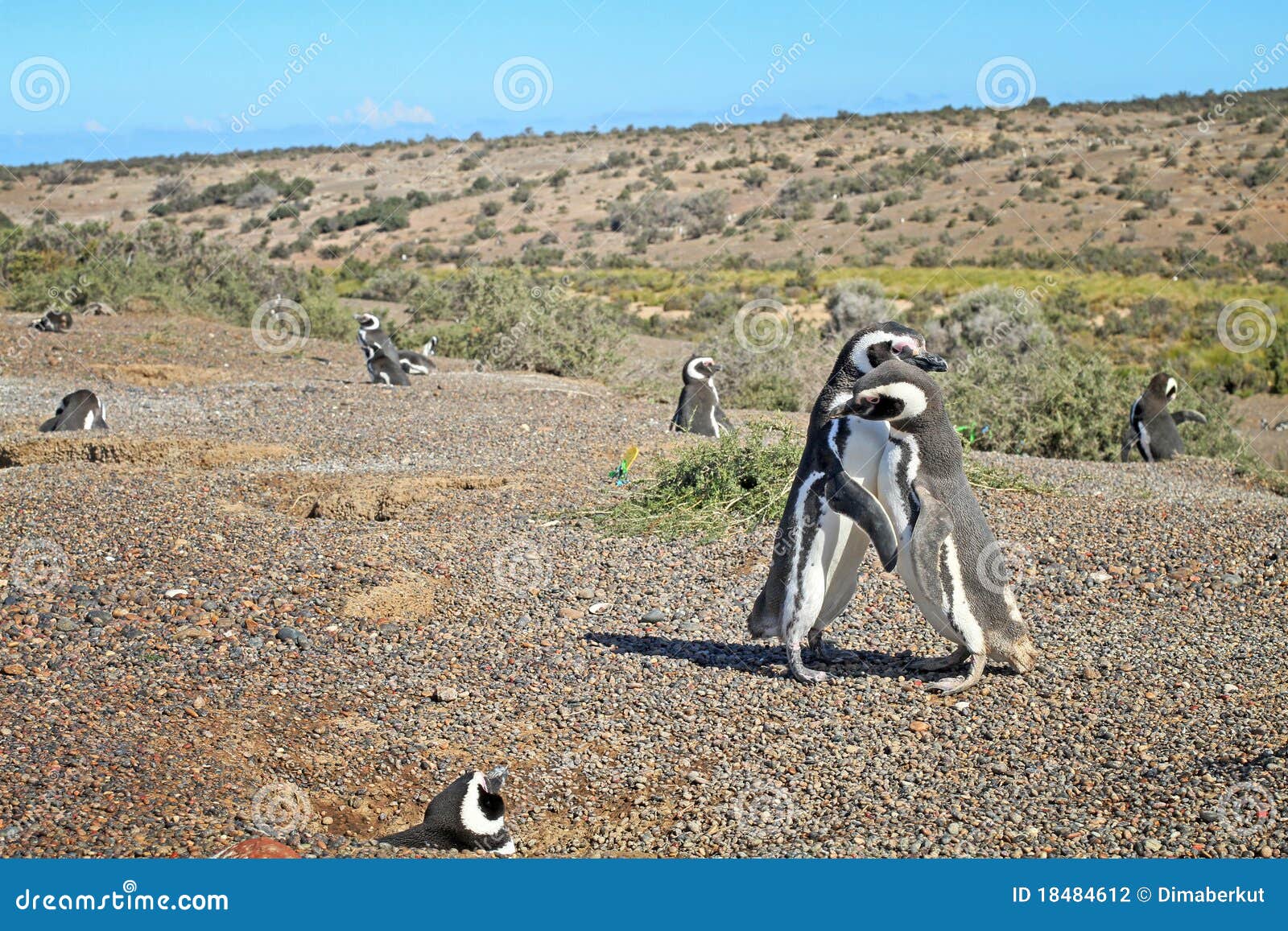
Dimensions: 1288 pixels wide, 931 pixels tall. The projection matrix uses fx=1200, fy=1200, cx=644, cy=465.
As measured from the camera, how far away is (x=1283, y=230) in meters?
36.5

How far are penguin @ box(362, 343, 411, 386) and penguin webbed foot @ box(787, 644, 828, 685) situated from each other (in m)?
8.47

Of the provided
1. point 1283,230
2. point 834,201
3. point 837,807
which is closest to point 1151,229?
point 1283,230

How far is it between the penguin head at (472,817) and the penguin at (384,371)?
9.30 m

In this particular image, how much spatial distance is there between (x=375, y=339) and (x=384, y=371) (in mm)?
1421

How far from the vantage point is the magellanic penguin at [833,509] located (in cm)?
493

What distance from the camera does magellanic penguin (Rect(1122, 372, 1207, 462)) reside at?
1089 cm

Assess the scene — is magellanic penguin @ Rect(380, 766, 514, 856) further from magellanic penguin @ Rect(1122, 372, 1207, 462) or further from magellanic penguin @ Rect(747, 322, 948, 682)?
magellanic penguin @ Rect(1122, 372, 1207, 462)

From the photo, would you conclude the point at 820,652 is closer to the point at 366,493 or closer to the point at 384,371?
the point at 366,493

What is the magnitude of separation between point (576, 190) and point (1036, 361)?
42006 mm

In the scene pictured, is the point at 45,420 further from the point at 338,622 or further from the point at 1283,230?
the point at 1283,230

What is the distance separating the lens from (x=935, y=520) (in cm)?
483

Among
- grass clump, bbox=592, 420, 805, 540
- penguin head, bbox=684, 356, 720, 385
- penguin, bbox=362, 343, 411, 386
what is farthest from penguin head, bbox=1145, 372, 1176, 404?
penguin, bbox=362, 343, 411, 386

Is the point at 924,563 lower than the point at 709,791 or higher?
higher

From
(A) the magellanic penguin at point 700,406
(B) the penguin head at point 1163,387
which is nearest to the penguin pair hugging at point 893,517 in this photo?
→ (A) the magellanic penguin at point 700,406
